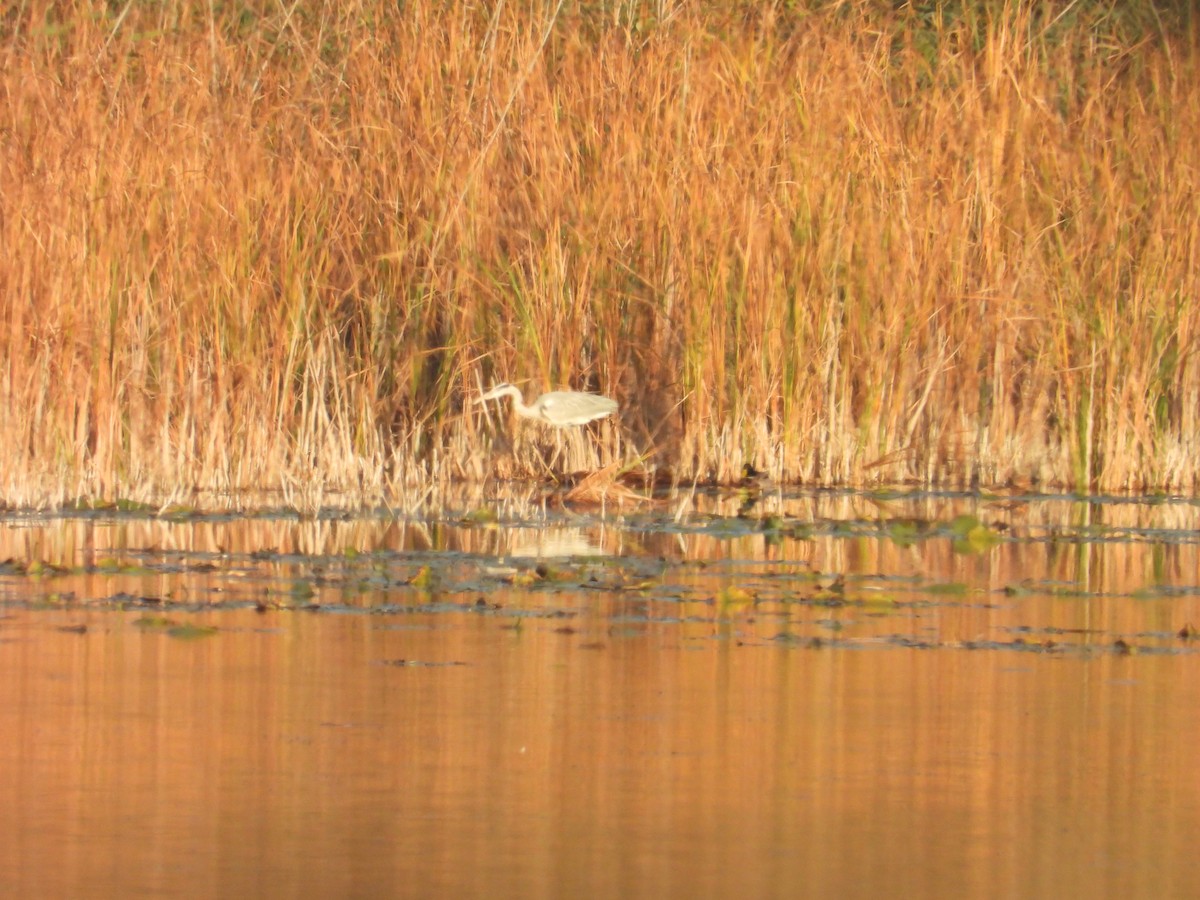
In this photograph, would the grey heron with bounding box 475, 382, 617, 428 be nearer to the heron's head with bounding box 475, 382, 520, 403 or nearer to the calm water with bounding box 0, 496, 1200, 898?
the heron's head with bounding box 475, 382, 520, 403

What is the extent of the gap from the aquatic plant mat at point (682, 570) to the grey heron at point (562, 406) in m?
0.33

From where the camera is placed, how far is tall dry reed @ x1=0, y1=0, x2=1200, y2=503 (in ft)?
29.7

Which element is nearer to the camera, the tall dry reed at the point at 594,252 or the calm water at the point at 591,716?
the calm water at the point at 591,716

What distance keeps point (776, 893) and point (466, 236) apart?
6401 mm

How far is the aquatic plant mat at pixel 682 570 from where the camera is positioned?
19.5ft

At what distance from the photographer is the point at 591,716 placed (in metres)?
4.76

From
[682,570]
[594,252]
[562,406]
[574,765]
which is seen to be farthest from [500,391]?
[574,765]

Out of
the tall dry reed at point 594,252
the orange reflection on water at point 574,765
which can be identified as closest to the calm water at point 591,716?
the orange reflection on water at point 574,765

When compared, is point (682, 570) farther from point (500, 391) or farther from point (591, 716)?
point (591, 716)

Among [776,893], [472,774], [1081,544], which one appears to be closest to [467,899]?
[776,893]

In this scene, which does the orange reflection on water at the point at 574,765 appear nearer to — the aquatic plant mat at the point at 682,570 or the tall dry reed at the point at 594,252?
the aquatic plant mat at the point at 682,570

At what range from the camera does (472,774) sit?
420 centimetres

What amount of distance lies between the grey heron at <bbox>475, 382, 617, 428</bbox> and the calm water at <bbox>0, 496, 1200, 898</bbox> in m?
1.14

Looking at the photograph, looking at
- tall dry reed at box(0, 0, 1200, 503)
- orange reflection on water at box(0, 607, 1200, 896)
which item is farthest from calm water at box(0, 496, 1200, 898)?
tall dry reed at box(0, 0, 1200, 503)
